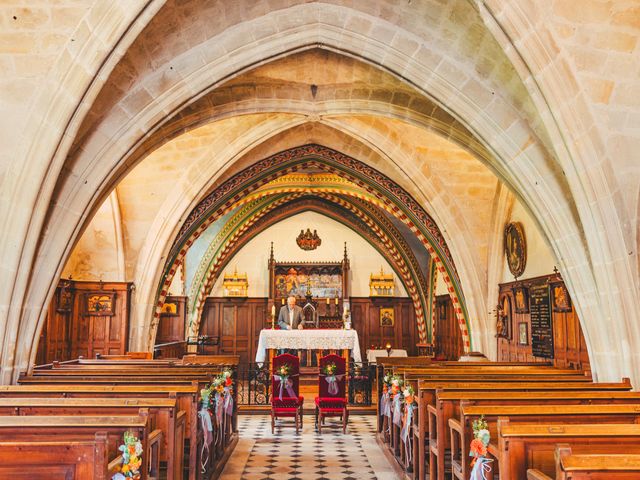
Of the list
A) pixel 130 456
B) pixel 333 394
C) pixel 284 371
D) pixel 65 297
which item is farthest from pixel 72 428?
pixel 65 297

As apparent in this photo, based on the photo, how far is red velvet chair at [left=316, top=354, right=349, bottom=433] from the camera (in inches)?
405

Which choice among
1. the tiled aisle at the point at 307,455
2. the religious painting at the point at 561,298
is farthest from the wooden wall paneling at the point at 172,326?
the religious painting at the point at 561,298

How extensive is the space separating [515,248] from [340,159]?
4.25 meters

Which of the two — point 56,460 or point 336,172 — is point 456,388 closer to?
point 56,460

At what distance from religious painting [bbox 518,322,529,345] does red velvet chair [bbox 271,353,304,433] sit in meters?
4.33

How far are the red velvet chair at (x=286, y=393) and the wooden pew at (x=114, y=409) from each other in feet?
16.5

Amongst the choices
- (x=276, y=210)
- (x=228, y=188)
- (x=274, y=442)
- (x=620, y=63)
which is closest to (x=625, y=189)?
(x=620, y=63)

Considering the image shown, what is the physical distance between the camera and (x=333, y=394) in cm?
1054

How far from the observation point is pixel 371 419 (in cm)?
1190

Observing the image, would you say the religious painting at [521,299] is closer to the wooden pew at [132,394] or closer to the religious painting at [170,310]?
the wooden pew at [132,394]

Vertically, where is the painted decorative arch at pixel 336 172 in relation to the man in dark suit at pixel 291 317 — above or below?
above

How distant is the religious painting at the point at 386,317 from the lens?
66.5 ft

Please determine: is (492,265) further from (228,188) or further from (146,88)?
(146,88)

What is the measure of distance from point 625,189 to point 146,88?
6016 mm
